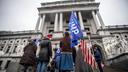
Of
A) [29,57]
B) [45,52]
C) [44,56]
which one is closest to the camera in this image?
[44,56]

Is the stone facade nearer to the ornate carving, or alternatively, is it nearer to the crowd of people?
the ornate carving

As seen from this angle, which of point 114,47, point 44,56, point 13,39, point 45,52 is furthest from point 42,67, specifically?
point 13,39

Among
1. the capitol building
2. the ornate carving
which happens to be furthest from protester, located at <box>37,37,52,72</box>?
the capitol building

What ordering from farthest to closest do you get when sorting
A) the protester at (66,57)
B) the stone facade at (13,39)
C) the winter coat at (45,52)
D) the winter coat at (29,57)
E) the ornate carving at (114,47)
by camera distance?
the stone facade at (13,39)
the ornate carving at (114,47)
the winter coat at (29,57)
the winter coat at (45,52)
the protester at (66,57)

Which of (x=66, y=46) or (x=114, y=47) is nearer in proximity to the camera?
(x=66, y=46)

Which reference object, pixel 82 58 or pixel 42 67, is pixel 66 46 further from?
pixel 82 58

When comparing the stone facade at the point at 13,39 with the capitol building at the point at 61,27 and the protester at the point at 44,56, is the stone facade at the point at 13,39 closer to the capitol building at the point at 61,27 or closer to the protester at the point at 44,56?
the capitol building at the point at 61,27

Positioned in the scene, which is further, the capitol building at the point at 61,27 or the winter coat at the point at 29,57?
the capitol building at the point at 61,27

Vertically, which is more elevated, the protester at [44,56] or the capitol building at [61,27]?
the capitol building at [61,27]

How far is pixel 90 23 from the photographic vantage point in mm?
30703

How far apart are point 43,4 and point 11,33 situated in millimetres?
11117

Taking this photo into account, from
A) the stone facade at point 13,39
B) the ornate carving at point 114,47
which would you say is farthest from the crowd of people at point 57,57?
the stone facade at point 13,39

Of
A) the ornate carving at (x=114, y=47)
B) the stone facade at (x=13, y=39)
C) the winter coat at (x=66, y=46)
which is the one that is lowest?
the winter coat at (x=66, y=46)

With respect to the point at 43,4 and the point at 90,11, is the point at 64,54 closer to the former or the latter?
the point at 90,11
